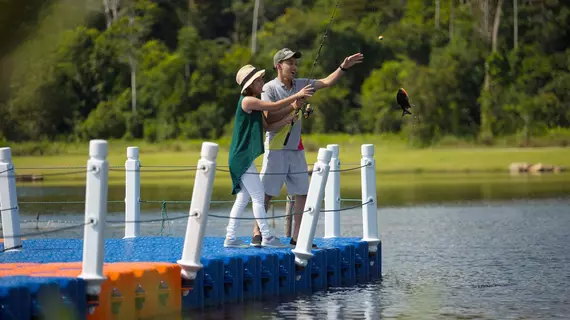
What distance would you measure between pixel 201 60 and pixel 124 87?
3.97m

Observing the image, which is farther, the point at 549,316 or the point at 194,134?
the point at 194,134

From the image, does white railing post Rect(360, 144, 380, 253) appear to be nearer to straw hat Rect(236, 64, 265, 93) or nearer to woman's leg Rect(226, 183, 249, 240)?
woman's leg Rect(226, 183, 249, 240)

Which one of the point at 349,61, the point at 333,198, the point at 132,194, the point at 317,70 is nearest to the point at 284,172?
the point at 349,61

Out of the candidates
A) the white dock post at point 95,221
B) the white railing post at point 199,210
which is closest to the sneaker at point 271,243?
the white railing post at point 199,210

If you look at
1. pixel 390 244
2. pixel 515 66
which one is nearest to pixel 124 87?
pixel 515 66

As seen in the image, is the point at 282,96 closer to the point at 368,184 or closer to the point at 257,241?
the point at 257,241

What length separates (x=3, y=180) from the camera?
42.1 ft

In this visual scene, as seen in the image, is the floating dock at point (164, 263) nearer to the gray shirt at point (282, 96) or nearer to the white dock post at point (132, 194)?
the white dock post at point (132, 194)

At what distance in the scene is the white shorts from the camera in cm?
1273

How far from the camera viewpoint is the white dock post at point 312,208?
1227 cm

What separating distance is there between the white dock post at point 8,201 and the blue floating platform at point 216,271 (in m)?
0.18

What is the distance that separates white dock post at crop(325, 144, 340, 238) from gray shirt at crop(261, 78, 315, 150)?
5.14 feet

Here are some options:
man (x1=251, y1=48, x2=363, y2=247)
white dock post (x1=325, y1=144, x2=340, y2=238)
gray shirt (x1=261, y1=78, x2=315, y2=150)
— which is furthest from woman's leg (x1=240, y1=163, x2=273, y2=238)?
white dock post (x1=325, y1=144, x2=340, y2=238)

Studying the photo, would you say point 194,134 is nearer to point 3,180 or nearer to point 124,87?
point 124,87
